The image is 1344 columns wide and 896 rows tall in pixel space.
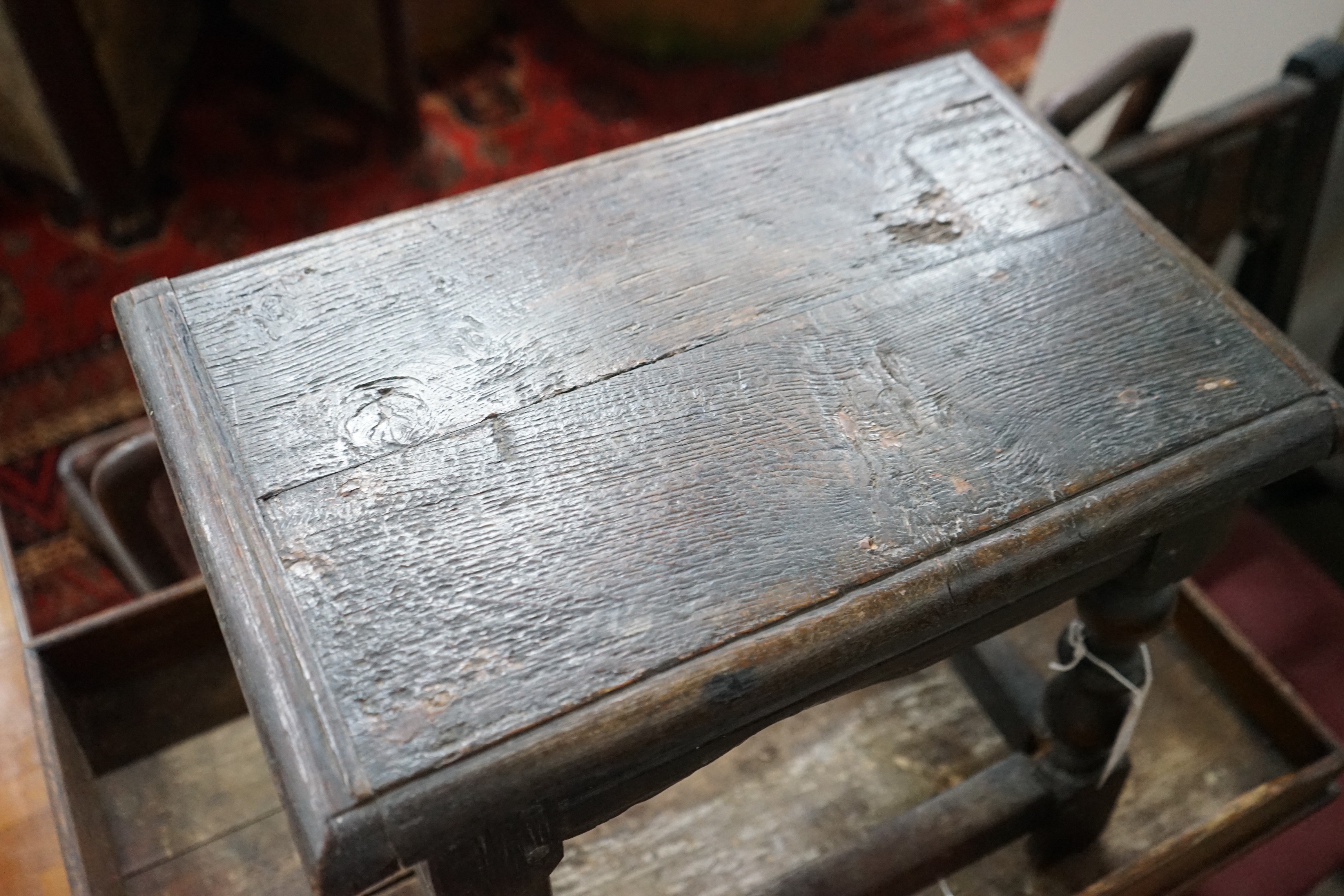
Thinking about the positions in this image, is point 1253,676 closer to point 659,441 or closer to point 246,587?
point 659,441

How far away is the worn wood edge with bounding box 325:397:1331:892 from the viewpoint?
30.3 inches

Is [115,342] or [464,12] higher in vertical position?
[464,12]

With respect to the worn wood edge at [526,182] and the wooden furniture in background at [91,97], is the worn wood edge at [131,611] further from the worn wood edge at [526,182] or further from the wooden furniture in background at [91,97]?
the wooden furniture in background at [91,97]

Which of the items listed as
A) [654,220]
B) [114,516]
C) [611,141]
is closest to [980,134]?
[654,220]

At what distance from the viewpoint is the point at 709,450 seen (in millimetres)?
966

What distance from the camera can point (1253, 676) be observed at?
1.58 meters

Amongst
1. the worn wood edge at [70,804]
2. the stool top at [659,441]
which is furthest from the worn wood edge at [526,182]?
the worn wood edge at [70,804]

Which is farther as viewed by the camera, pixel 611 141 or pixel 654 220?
pixel 611 141

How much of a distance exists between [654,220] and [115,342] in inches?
66.7

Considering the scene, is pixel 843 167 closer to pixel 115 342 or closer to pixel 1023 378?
pixel 1023 378

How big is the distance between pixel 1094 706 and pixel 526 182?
2.89ft

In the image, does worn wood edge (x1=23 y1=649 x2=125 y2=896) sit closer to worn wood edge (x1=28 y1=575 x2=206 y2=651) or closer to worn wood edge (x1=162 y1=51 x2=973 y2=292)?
worn wood edge (x1=28 y1=575 x2=206 y2=651)

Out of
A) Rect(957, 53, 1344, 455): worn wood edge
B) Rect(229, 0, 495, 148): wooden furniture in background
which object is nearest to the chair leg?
Rect(957, 53, 1344, 455): worn wood edge

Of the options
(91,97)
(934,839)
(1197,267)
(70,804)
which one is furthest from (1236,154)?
(91,97)
